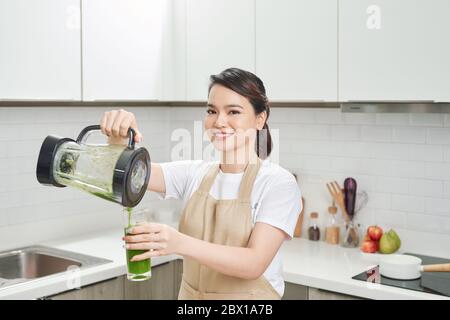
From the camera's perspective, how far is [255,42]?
3055mm

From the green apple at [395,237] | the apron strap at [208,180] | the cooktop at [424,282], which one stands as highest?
the apron strap at [208,180]

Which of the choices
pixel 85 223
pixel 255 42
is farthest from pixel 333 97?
pixel 85 223

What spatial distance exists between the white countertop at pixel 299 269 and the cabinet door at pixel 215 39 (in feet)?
3.00

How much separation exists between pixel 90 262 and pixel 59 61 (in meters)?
0.92

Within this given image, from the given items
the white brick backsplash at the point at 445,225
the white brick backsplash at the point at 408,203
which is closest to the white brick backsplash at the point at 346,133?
the white brick backsplash at the point at 408,203

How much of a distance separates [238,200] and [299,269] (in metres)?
0.94

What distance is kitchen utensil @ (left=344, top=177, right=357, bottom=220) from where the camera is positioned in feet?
10.5

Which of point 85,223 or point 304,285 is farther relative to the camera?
point 85,223

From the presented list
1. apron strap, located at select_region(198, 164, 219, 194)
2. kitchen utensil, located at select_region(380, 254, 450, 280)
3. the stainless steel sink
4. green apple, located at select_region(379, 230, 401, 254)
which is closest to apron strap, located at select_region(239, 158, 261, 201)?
apron strap, located at select_region(198, 164, 219, 194)

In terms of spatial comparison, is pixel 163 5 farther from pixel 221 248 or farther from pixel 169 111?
pixel 221 248

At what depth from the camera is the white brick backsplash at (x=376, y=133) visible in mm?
3145

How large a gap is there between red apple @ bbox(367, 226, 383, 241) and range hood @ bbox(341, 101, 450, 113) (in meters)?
0.65

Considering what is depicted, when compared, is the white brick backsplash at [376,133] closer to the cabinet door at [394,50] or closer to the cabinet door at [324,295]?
the cabinet door at [394,50]

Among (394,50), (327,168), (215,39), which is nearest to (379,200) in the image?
(327,168)
